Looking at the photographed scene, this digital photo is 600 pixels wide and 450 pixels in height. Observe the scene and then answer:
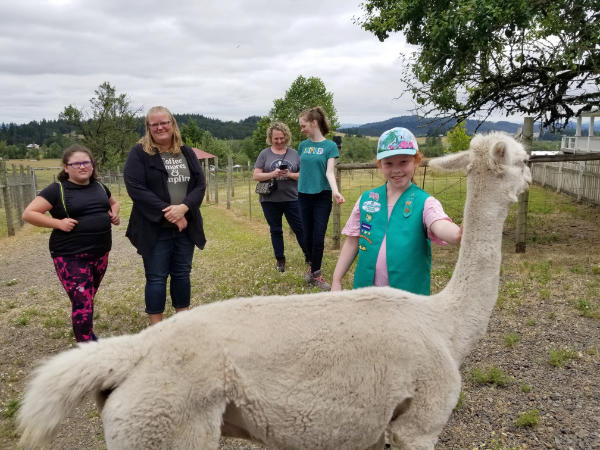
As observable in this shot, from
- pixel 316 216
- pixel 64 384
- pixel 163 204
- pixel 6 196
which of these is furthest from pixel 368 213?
pixel 6 196

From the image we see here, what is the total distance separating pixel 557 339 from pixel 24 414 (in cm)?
532

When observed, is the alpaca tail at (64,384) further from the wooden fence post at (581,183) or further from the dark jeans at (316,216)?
the wooden fence post at (581,183)

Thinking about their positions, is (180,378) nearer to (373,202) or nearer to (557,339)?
(373,202)

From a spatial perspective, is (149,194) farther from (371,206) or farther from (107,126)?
(107,126)

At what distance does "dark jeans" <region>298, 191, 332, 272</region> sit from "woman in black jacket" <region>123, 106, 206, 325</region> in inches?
102

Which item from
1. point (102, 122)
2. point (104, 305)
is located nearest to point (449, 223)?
point (104, 305)

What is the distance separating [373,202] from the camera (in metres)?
2.83

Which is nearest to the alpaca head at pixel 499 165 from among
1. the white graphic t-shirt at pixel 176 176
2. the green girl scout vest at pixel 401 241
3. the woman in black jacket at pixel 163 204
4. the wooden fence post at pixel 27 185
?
the green girl scout vest at pixel 401 241

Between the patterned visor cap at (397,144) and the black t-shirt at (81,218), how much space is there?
3.04 meters

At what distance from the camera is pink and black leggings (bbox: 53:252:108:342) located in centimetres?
416

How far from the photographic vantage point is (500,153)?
2076mm

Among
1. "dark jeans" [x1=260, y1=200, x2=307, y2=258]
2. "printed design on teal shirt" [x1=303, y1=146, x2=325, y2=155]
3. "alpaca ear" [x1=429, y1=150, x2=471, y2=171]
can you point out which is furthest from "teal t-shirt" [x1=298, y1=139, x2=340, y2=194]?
"alpaca ear" [x1=429, y1=150, x2=471, y2=171]

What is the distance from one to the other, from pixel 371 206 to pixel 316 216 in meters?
3.96

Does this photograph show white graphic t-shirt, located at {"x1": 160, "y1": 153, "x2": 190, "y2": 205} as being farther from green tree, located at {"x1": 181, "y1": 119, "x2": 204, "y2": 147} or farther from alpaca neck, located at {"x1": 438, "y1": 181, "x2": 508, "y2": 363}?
green tree, located at {"x1": 181, "y1": 119, "x2": 204, "y2": 147}
